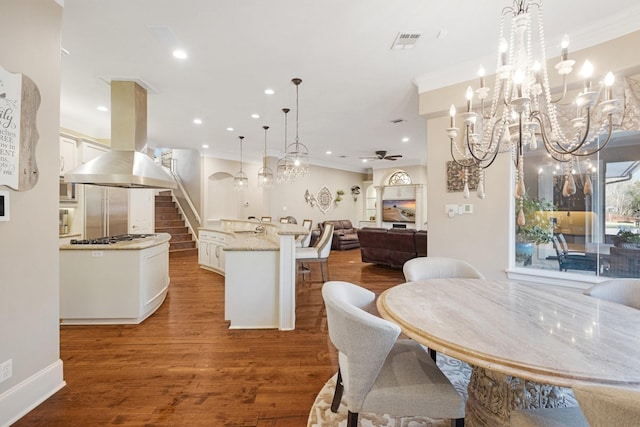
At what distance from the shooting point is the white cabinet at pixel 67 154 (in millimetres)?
4184

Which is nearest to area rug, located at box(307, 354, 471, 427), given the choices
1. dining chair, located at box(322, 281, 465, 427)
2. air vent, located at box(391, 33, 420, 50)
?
dining chair, located at box(322, 281, 465, 427)

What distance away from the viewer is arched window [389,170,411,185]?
10.2 metres

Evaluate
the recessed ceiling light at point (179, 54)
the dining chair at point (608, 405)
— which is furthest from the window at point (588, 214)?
the recessed ceiling light at point (179, 54)

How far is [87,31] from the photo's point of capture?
2.55 m

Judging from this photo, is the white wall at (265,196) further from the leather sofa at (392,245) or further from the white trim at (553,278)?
the white trim at (553,278)

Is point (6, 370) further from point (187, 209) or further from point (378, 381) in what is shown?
point (187, 209)

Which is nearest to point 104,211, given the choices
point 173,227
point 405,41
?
point 173,227

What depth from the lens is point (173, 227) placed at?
25.6 ft

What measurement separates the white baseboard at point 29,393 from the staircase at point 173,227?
5.48 metres

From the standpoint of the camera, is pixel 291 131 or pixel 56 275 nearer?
pixel 56 275

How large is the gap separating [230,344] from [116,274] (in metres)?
1.60

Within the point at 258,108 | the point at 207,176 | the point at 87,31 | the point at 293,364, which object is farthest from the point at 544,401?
the point at 207,176

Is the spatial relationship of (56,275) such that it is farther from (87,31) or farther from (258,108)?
(258,108)

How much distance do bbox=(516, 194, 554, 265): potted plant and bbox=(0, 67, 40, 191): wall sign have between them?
4190 mm
